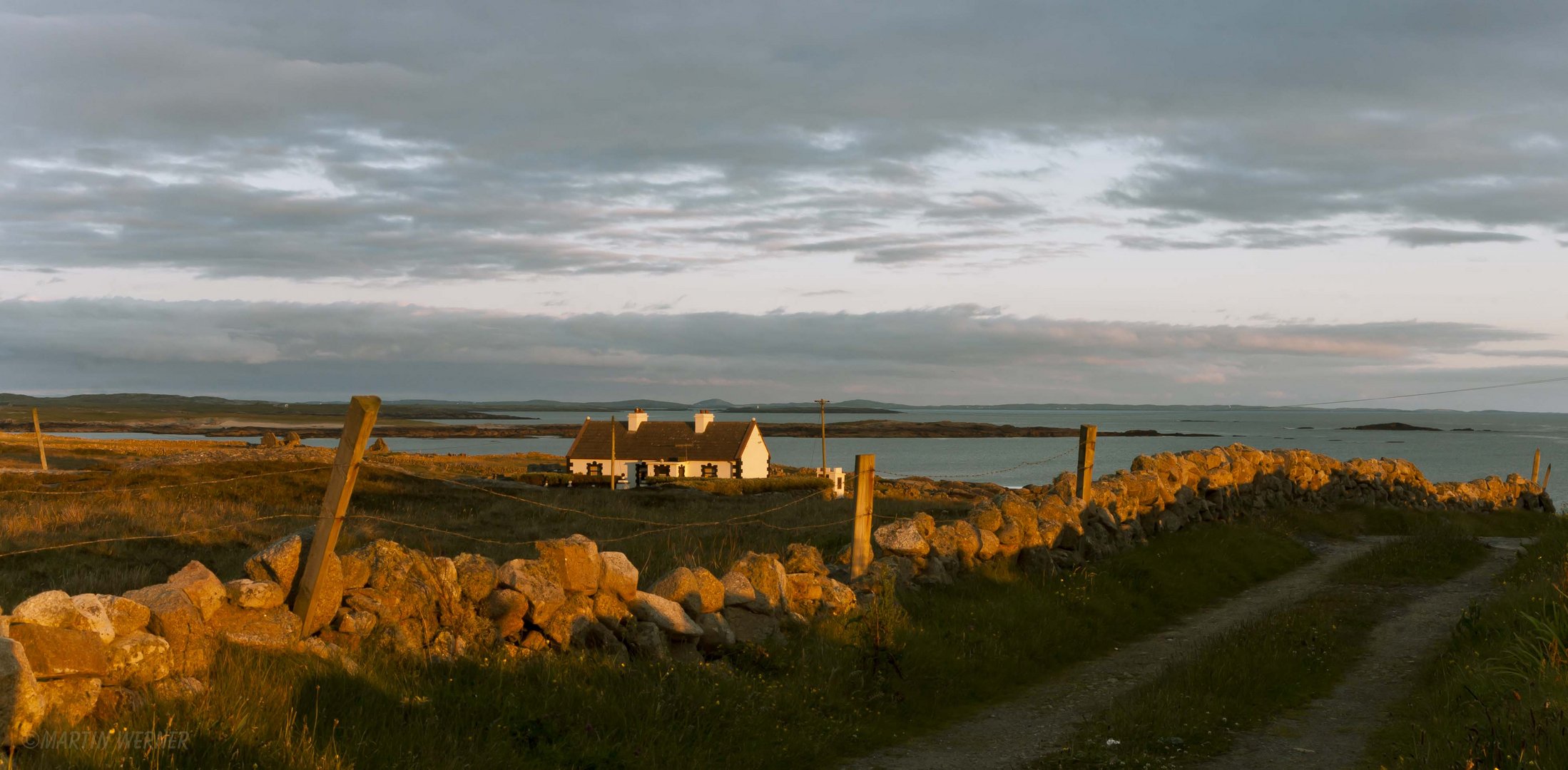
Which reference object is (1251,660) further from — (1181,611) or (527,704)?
(527,704)

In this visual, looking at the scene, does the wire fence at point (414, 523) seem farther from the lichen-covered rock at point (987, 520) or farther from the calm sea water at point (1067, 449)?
the calm sea water at point (1067, 449)

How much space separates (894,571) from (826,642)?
7.65ft

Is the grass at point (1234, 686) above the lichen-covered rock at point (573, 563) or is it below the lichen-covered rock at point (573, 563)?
below

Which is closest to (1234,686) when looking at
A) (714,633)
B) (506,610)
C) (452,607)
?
(714,633)

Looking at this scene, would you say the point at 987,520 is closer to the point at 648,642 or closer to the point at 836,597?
the point at 836,597

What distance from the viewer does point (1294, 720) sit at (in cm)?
845

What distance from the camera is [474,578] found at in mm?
7980

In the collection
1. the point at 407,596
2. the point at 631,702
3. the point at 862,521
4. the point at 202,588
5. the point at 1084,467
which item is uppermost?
the point at 1084,467

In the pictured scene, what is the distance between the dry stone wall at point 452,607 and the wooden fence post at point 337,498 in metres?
0.10

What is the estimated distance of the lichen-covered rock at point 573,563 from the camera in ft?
27.4

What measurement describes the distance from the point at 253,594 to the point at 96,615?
1.19 metres

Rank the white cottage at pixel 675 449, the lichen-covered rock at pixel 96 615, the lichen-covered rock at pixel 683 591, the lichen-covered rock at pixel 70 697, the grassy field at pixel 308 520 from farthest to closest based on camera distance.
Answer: the white cottage at pixel 675 449, the grassy field at pixel 308 520, the lichen-covered rock at pixel 683 591, the lichen-covered rock at pixel 96 615, the lichen-covered rock at pixel 70 697

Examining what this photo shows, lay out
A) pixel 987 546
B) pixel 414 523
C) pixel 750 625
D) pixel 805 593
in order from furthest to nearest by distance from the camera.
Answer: pixel 414 523
pixel 987 546
pixel 805 593
pixel 750 625

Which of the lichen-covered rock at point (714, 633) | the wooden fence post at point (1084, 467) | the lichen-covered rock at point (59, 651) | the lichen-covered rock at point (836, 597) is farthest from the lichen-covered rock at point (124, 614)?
the wooden fence post at point (1084, 467)
